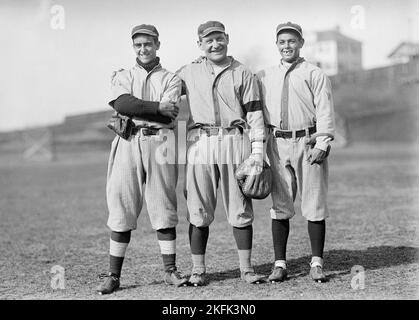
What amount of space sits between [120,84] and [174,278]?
1.44 metres

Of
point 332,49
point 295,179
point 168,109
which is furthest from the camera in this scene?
point 332,49

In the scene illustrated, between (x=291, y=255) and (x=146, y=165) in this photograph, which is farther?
(x=291, y=255)

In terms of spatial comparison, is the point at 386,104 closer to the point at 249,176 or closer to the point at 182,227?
the point at 182,227

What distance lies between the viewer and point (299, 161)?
16.2 ft

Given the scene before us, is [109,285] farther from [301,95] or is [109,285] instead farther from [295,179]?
[301,95]

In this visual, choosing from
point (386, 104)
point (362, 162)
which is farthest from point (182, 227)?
point (386, 104)

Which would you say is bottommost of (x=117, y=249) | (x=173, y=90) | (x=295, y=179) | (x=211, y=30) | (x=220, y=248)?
(x=220, y=248)

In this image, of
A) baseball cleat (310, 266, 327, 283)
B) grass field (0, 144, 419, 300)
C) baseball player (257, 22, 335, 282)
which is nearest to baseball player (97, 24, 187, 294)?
grass field (0, 144, 419, 300)

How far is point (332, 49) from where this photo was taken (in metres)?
14.6

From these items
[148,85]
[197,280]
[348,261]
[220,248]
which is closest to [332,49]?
[220,248]

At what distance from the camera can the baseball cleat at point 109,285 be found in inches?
186

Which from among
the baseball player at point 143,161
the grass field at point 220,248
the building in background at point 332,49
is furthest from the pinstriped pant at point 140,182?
the building in background at point 332,49

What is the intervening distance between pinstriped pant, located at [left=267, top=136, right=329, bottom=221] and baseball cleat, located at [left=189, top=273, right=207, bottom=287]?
0.71 meters
